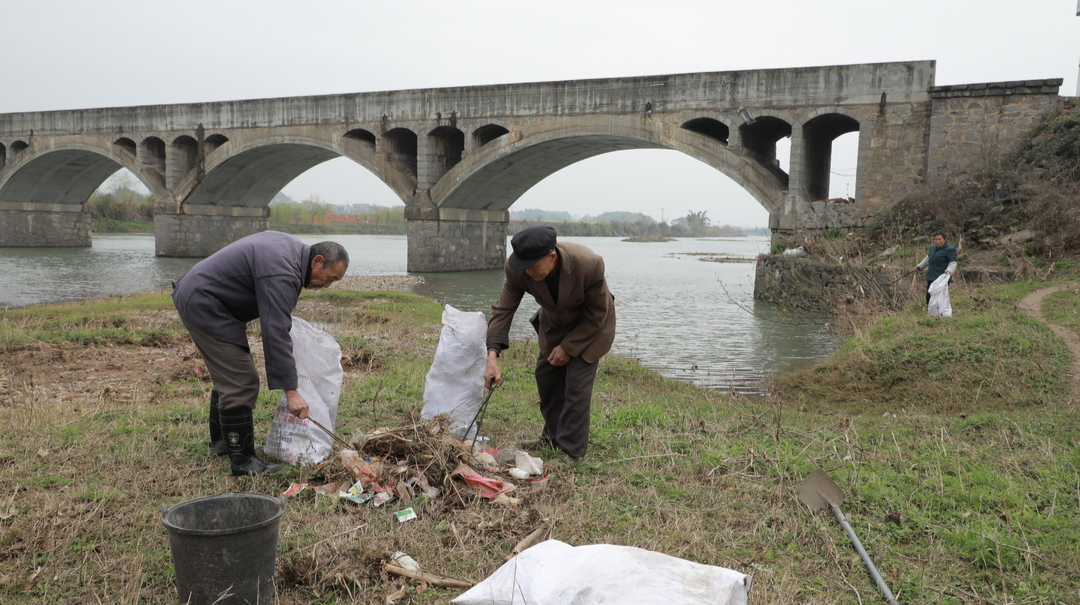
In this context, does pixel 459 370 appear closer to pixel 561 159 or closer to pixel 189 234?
pixel 561 159

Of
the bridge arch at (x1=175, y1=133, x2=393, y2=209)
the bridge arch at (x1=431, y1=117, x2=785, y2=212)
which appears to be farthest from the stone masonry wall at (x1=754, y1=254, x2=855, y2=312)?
the bridge arch at (x1=175, y1=133, x2=393, y2=209)

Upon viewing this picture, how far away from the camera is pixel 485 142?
23.4m

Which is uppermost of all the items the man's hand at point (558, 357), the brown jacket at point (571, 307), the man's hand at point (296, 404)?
the brown jacket at point (571, 307)

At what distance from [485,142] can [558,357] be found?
789 inches

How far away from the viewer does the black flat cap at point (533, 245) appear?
3.70 m

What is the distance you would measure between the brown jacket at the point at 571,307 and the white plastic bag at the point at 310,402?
90 cm

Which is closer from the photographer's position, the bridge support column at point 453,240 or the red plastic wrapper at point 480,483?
the red plastic wrapper at point 480,483

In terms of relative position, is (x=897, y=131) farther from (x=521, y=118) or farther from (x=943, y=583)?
(x=943, y=583)

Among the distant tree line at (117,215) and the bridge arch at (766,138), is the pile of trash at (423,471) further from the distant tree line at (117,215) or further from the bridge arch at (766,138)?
A: the distant tree line at (117,215)

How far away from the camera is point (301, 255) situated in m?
3.77

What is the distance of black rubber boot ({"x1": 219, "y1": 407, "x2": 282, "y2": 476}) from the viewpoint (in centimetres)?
372

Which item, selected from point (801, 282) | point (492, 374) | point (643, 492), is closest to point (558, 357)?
point (492, 374)

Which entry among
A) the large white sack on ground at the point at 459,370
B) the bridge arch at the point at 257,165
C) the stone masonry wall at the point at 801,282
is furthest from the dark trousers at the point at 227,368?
the bridge arch at the point at 257,165

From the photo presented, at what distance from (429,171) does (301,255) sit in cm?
2048
